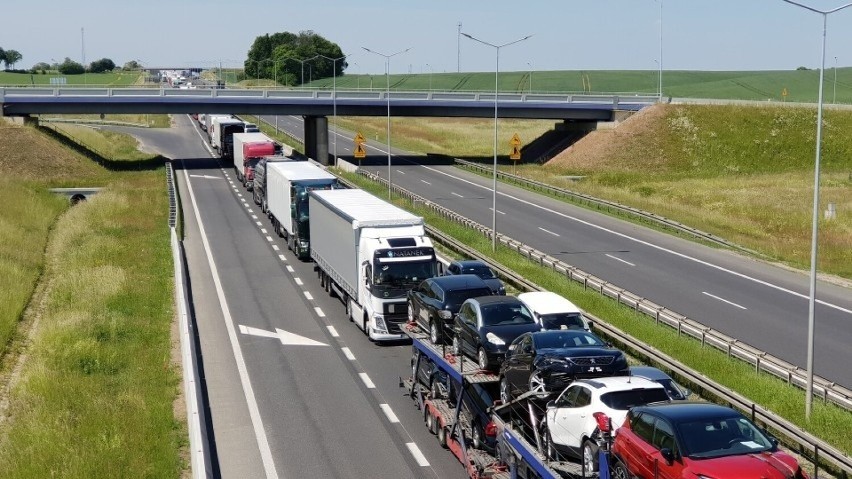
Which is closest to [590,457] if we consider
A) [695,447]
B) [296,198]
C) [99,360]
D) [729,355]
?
[695,447]

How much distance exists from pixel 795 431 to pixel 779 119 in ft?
267

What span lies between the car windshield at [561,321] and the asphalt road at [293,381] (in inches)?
157

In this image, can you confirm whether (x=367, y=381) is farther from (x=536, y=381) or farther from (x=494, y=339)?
(x=536, y=381)

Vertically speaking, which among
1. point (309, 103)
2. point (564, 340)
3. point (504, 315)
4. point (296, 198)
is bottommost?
point (504, 315)

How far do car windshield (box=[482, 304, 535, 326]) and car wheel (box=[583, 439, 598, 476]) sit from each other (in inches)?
292

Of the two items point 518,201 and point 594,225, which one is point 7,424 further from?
point 518,201

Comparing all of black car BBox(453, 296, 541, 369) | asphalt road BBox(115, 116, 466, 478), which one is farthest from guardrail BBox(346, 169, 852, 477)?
asphalt road BBox(115, 116, 466, 478)

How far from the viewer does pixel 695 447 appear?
1407 centimetres

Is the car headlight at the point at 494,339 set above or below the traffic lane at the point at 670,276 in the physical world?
above

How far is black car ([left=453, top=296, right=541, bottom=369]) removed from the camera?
22.6 meters

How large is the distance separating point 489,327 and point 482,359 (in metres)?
0.85

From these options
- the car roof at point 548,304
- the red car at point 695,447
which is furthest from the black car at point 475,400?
the car roof at point 548,304

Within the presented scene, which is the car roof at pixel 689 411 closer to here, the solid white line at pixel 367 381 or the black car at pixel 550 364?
the black car at pixel 550 364

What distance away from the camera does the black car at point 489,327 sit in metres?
22.6
